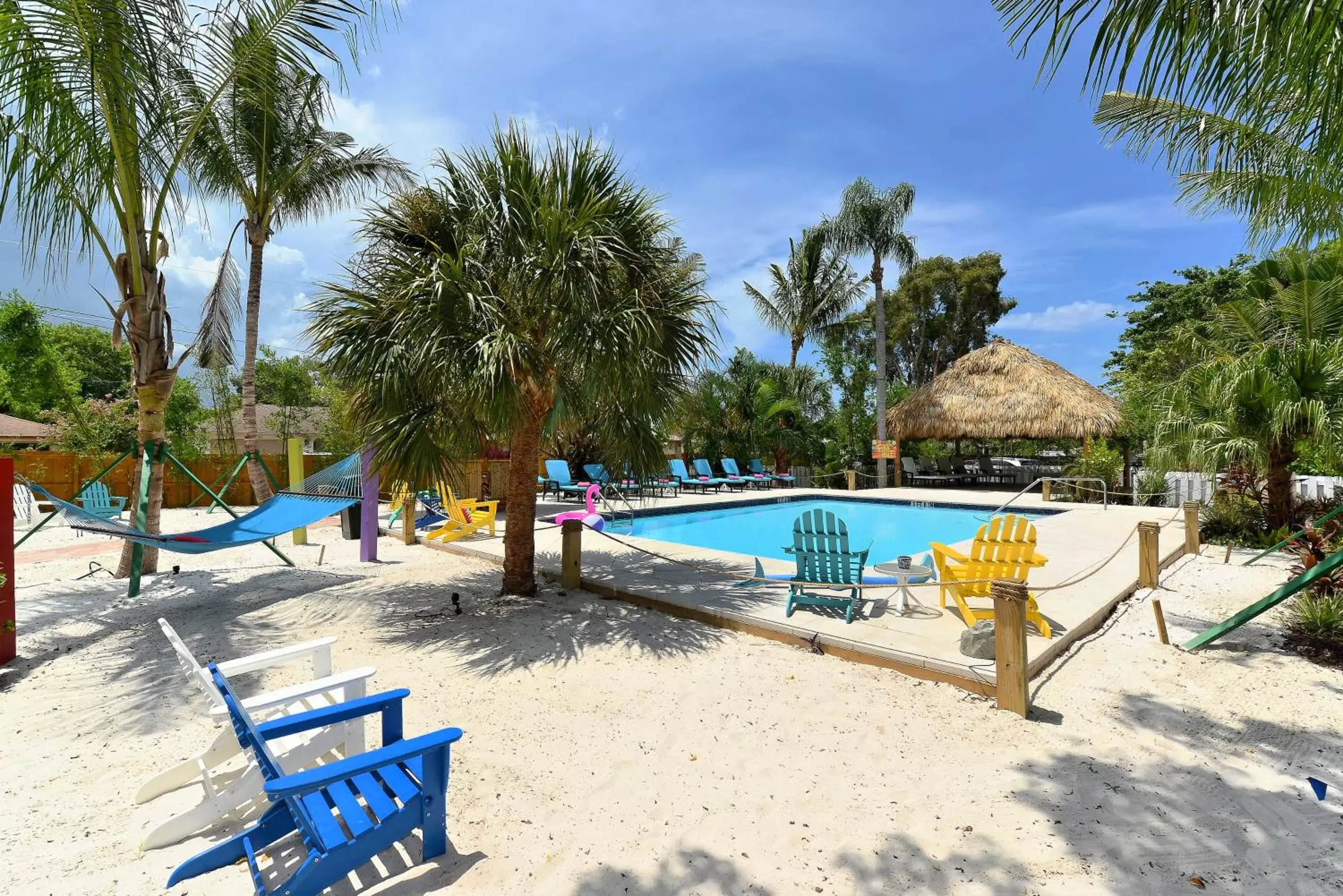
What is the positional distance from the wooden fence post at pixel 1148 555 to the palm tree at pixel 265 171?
32.3 feet

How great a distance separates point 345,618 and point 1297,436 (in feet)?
39.0

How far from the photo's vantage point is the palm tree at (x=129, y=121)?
446 centimetres

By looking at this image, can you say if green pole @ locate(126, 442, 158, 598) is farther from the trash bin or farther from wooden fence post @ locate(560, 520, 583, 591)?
wooden fence post @ locate(560, 520, 583, 591)

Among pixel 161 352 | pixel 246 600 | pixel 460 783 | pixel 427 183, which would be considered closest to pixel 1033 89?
pixel 460 783

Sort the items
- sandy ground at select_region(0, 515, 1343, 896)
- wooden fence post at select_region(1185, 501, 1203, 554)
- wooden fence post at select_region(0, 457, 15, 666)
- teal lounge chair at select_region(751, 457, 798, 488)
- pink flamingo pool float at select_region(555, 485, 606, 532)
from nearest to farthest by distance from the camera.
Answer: sandy ground at select_region(0, 515, 1343, 896) < wooden fence post at select_region(0, 457, 15, 666) < wooden fence post at select_region(1185, 501, 1203, 554) < pink flamingo pool float at select_region(555, 485, 606, 532) < teal lounge chair at select_region(751, 457, 798, 488)

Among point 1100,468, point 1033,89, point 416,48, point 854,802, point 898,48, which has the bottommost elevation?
point 854,802

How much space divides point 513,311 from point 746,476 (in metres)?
14.5

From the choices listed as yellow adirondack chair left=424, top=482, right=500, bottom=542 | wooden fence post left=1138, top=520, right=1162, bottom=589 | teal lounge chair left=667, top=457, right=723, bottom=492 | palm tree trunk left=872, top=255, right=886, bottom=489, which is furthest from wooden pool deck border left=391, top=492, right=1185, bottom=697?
palm tree trunk left=872, top=255, right=886, bottom=489

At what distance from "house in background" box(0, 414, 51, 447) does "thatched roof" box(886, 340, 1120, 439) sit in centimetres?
2820

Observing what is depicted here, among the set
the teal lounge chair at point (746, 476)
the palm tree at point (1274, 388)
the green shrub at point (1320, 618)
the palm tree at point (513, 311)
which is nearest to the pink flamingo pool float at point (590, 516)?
the palm tree at point (513, 311)

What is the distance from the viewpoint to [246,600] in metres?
6.36

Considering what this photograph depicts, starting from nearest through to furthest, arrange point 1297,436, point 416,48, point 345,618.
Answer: point 416,48, point 345,618, point 1297,436

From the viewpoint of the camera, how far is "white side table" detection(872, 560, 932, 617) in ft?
18.3

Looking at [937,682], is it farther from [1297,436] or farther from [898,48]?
[1297,436]
